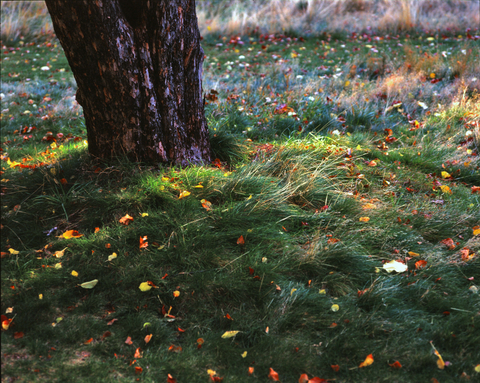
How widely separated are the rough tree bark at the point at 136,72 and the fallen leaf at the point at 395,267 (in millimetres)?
1740

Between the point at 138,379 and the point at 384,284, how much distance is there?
5.11 feet

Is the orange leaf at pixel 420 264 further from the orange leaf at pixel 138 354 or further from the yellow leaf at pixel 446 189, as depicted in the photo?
the orange leaf at pixel 138 354

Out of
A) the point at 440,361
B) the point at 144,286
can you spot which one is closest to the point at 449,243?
the point at 440,361

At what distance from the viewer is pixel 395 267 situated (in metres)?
2.60

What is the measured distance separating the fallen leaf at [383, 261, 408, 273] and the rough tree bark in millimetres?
1740

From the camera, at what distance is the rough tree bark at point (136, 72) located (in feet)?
8.79

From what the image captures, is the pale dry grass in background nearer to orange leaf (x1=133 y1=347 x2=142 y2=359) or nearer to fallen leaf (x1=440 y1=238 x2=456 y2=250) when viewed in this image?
fallen leaf (x1=440 y1=238 x2=456 y2=250)

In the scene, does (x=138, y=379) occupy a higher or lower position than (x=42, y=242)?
lower

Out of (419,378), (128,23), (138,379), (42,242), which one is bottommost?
(419,378)

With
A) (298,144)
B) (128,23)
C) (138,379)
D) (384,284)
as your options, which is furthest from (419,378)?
(128,23)

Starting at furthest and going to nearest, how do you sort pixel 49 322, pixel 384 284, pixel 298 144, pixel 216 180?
1. pixel 298 144
2. pixel 216 180
3. pixel 384 284
4. pixel 49 322

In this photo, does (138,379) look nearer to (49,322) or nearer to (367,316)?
(49,322)

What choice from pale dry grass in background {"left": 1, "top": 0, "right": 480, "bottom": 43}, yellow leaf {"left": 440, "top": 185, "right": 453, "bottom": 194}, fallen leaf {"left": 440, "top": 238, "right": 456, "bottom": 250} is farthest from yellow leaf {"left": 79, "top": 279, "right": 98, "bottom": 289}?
pale dry grass in background {"left": 1, "top": 0, "right": 480, "bottom": 43}

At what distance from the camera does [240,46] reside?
31.3 ft
